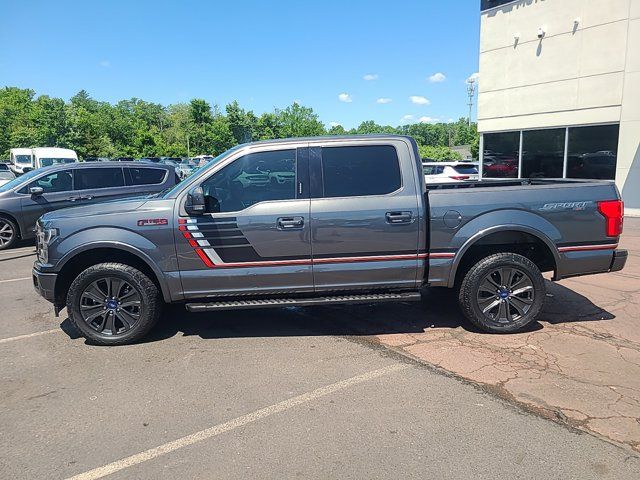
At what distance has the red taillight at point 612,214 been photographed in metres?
4.83

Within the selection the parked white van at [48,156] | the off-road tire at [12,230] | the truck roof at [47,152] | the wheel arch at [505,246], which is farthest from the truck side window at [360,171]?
the truck roof at [47,152]

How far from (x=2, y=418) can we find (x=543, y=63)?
16.4 m

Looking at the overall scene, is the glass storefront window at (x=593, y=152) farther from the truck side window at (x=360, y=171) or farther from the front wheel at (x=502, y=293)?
the truck side window at (x=360, y=171)

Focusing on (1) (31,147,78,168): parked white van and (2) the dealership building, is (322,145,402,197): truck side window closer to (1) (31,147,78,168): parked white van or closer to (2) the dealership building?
(2) the dealership building

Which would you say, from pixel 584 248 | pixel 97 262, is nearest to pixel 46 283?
pixel 97 262

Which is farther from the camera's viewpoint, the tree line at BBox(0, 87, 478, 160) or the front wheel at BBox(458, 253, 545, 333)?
the tree line at BBox(0, 87, 478, 160)

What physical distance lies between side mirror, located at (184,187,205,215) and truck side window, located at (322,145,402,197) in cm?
120

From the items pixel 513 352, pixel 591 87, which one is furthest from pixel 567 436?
pixel 591 87

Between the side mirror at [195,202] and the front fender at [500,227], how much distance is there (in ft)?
8.19


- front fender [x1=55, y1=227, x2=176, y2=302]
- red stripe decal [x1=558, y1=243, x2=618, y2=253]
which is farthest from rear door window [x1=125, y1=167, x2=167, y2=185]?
red stripe decal [x1=558, y1=243, x2=618, y2=253]

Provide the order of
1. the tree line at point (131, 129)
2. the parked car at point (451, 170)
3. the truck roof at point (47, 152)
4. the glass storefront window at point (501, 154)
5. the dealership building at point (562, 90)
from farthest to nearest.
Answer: the tree line at point (131, 129) → the truck roof at point (47, 152) → the parked car at point (451, 170) → the glass storefront window at point (501, 154) → the dealership building at point (562, 90)

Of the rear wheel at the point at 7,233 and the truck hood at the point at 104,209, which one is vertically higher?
the truck hood at the point at 104,209

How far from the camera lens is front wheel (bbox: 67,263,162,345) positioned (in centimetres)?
471

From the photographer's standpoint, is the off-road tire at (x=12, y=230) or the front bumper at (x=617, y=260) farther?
the off-road tire at (x=12, y=230)
